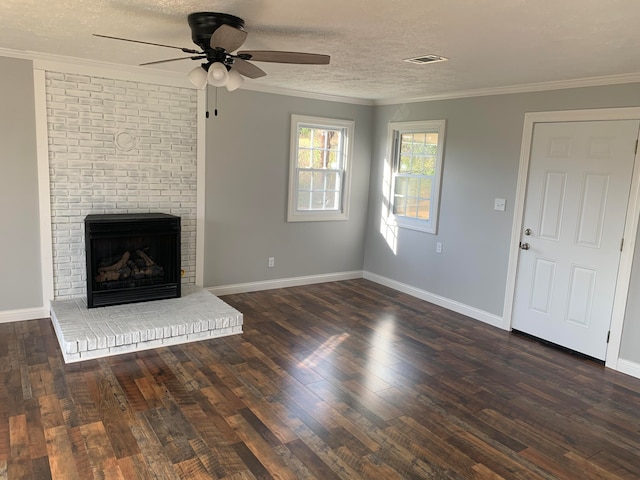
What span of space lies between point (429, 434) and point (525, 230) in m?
2.48

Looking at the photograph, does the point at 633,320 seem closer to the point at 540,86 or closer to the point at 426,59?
the point at 540,86

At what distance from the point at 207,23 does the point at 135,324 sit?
2.45 m

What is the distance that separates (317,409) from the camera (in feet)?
9.93

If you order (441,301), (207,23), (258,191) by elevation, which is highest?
(207,23)

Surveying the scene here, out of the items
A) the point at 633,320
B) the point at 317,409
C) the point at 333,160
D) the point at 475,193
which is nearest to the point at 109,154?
the point at 333,160

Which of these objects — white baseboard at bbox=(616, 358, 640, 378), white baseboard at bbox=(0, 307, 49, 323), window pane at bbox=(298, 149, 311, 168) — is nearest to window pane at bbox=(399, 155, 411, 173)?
window pane at bbox=(298, 149, 311, 168)

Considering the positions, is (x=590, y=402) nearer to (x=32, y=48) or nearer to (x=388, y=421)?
(x=388, y=421)

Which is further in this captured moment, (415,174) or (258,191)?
(415,174)

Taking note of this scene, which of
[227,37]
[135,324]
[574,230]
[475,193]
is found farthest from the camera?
[475,193]

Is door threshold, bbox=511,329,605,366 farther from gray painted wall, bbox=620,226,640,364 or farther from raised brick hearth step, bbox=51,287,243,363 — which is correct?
raised brick hearth step, bbox=51,287,243,363

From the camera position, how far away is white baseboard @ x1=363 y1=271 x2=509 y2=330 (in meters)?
4.84

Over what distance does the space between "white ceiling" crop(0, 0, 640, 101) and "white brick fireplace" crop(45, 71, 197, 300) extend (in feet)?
1.21

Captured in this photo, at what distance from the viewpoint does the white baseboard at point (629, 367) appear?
12.3 feet

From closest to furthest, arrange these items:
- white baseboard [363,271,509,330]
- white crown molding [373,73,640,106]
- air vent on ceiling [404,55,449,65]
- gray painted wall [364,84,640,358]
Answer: air vent on ceiling [404,55,449,65], white crown molding [373,73,640,106], gray painted wall [364,84,640,358], white baseboard [363,271,509,330]
